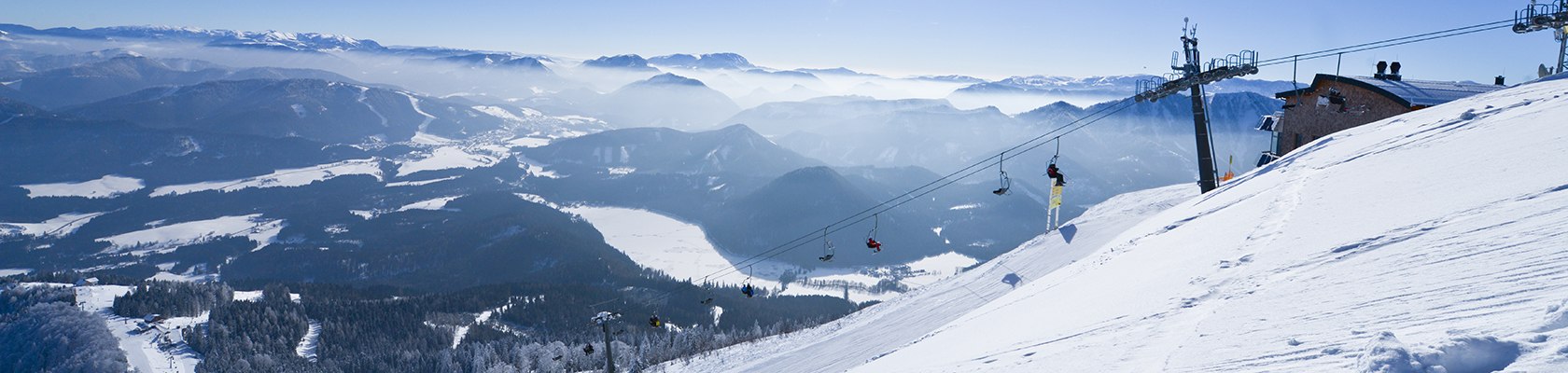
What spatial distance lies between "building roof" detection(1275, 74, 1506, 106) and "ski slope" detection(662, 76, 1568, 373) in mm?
10260

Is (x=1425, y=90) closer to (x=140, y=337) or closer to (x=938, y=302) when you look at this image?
(x=938, y=302)

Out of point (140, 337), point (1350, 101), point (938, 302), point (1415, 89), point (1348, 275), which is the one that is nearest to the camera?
point (1348, 275)

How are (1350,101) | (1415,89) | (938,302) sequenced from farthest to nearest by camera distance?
(1350,101), (1415,89), (938,302)

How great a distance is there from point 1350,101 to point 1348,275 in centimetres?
3522

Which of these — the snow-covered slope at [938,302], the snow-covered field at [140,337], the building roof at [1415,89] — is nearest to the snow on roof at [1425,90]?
the building roof at [1415,89]

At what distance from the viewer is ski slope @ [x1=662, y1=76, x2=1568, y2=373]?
708 centimetres

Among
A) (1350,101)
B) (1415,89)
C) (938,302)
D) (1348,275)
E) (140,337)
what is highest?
(1415,89)

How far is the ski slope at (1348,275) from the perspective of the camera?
7.08 metres

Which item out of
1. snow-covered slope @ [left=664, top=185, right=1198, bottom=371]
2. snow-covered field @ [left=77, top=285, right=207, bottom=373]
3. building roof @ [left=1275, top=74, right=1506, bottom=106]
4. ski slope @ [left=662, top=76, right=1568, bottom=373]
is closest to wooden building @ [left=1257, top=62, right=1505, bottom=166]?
building roof @ [left=1275, top=74, right=1506, bottom=106]

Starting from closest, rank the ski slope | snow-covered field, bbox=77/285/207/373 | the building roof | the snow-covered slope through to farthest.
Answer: the ski slope → the snow-covered slope → the building roof → snow-covered field, bbox=77/285/207/373

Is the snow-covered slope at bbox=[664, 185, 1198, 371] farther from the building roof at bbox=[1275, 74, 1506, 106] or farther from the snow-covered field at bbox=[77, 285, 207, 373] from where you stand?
the snow-covered field at bbox=[77, 285, 207, 373]

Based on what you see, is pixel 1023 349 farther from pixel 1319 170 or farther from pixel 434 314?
pixel 434 314

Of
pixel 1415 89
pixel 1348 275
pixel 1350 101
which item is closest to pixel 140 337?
pixel 1348 275

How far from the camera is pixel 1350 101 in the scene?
36719 millimetres
